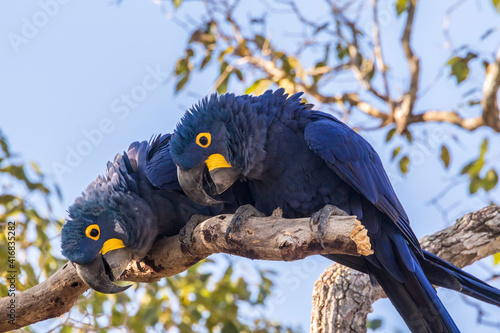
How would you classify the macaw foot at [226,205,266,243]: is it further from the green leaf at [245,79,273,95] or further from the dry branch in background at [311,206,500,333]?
the green leaf at [245,79,273,95]

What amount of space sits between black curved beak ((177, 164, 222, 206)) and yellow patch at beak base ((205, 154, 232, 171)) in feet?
0.15

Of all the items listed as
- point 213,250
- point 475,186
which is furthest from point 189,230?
point 475,186

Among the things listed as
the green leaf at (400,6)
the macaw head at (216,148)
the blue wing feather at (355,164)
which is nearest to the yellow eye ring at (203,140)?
the macaw head at (216,148)

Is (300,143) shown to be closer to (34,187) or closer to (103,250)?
(103,250)

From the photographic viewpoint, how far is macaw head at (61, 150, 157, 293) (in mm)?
3188

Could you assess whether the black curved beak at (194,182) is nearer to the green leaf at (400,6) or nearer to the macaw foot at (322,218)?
the macaw foot at (322,218)

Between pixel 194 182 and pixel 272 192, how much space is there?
20.3 inches

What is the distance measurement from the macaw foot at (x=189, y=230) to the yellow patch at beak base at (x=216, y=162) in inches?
14.2

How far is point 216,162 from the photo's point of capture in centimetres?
321

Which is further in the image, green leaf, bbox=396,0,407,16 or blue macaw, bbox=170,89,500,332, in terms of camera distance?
green leaf, bbox=396,0,407,16

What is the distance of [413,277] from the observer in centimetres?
330

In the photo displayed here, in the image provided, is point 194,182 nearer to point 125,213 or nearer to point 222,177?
point 222,177

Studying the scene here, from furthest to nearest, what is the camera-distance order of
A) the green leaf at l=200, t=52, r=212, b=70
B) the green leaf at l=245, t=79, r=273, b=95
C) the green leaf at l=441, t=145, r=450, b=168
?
the green leaf at l=200, t=52, r=212, b=70 < the green leaf at l=441, t=145, r=450, b=168 < the green leaf at l=245, t=79, r=273, b=95

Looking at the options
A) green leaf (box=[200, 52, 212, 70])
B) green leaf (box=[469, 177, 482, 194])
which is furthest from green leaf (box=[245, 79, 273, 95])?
green leaf (box=[469, 177, 482, 194])
